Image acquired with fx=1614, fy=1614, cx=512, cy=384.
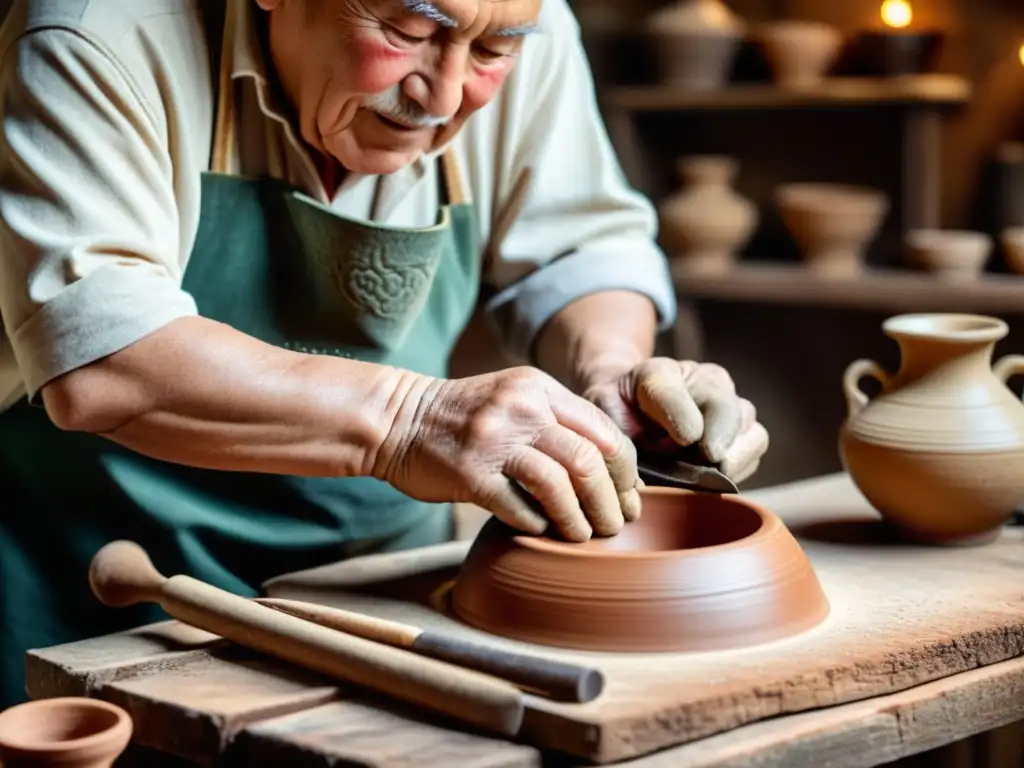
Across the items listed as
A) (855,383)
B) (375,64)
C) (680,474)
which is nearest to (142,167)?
(375,64)

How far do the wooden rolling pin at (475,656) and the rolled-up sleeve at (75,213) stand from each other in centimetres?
46

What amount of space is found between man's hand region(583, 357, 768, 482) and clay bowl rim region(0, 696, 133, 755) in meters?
0.92

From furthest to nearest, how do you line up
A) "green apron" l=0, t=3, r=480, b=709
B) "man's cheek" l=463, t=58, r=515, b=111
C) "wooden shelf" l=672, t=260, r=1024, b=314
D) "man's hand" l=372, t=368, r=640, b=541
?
1. "wooden shelf" l=672, t=260, r=1024, b=314
2. "green apron" l=0, t=3, r=480, b=709
3. "man's cheek" l=463, t=58, r=515, b=111
4. "man's hand" l=372, t=368, r=640, b=541

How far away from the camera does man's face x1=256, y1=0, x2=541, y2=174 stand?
86.6 inches

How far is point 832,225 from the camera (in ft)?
15.0

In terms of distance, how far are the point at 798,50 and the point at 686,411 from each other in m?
2.60

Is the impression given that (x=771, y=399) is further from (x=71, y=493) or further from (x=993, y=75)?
(x=71, y=493)

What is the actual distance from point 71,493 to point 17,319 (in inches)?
20.0

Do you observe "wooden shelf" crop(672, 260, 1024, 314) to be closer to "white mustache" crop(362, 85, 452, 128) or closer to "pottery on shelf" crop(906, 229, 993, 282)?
"pottery on shelf" crop(906, 229, 993, 282)

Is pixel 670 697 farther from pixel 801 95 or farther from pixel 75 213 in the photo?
pixel 801 95

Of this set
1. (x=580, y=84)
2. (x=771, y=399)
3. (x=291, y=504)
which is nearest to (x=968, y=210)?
(x=771, y=399)

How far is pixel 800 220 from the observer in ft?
15.3

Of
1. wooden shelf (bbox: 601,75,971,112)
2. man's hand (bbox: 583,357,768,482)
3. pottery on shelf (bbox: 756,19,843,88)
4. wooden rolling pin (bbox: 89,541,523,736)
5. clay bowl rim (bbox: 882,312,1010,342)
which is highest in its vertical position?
pottery on shelf (bbox: 756,19,843,88)

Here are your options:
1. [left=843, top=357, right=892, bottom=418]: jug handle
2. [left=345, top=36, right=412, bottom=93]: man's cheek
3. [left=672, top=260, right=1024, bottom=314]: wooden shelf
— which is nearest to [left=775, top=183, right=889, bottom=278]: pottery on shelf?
[left=672, top=260, right=1024, bottom=314]: wooden shelf
